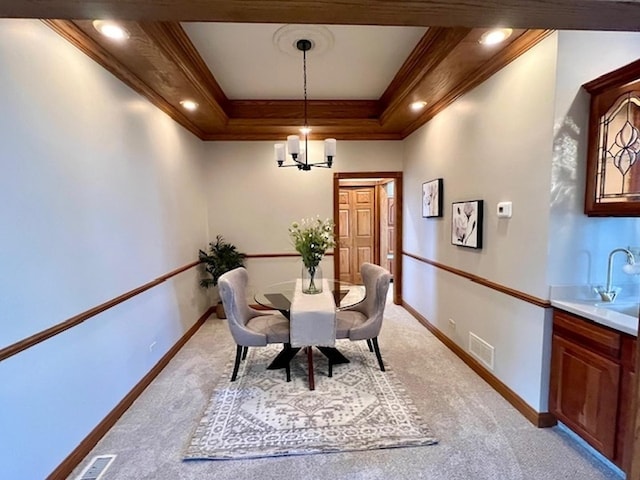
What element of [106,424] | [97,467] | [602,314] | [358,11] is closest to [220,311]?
[106,424]

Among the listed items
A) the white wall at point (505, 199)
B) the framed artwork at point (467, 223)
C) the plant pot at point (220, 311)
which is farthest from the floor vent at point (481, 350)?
the plant pot at point (220, 311)

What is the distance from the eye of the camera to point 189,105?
343 centimetres

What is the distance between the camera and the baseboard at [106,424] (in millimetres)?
1832

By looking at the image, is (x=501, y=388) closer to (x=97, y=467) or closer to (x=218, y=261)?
(x=97, y=467)

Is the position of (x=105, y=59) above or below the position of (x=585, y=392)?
above

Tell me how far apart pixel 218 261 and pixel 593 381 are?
3.88 metres

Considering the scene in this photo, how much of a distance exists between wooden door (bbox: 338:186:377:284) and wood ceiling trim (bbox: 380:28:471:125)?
3131mm

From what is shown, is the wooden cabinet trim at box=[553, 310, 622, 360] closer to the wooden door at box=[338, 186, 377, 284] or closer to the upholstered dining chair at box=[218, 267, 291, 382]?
the upholstered dining chair at box=[218, 267, 291, 382]

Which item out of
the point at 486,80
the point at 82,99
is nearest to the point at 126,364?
the point at 82,99

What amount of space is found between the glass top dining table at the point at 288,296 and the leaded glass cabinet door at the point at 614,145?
5.93 ft

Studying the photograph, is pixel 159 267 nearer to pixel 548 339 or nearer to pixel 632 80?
pixel 548 339

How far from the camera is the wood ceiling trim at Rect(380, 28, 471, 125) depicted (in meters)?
2.31

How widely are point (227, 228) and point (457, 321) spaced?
10.7 feet

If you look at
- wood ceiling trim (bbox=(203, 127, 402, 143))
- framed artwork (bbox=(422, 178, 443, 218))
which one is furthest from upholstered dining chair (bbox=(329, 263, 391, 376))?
wood ceiling trim (bbox=(203, 127, 402, 143))
